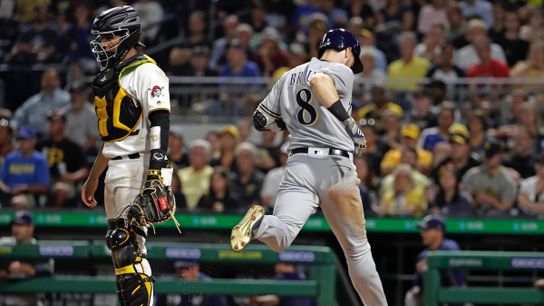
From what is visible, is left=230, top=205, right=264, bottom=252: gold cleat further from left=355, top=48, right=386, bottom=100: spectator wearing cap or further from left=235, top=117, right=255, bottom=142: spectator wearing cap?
left=355, top=48, right=386, bottom=100: spectator wearing cap

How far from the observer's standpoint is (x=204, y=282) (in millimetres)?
9758

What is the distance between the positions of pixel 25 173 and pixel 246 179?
2406 mm

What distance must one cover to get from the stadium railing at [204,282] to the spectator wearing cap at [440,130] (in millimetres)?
3183

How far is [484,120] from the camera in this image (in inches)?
514

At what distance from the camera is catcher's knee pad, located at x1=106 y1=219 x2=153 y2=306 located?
6875 millimetres

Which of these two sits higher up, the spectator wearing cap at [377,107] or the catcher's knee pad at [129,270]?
the spectator wearing cap at [377,107]

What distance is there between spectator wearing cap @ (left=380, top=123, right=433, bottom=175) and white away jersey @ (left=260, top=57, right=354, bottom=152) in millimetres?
5112

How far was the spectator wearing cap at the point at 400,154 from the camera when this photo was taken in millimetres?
12336

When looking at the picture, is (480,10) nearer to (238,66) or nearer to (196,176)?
(238,66)

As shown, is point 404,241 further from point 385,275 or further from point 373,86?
point 373,86

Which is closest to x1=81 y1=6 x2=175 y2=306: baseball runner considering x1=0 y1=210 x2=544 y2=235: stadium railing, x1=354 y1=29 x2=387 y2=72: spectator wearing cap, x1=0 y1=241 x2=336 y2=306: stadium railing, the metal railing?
x1=0 y1=241 x2=336 y2=306: stadium railing

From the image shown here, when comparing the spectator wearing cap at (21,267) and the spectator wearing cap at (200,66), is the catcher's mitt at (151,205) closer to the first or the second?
the spectator wearing cap at (21,267)

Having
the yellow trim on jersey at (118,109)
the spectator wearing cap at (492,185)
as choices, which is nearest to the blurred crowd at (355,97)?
the spectator wearing cap at (492,185)

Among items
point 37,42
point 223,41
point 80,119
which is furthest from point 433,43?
point 37,42
